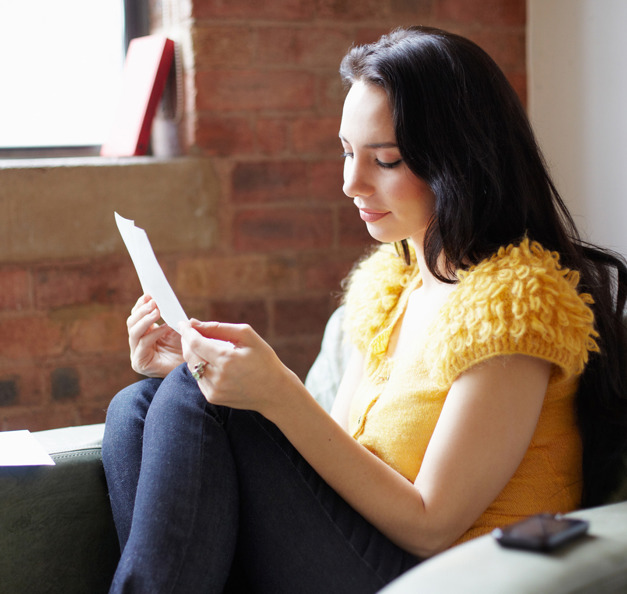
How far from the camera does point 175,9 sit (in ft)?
5.89

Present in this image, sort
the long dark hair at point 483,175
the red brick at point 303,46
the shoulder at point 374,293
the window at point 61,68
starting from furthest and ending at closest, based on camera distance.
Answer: the window at point 61,68, the red brick at point 303,46, the shoulder at point 374,293, the long dark hair at point 483,175

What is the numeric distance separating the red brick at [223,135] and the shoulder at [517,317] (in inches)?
36.0

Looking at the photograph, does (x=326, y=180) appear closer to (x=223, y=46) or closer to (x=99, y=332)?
(x=223, y=46)

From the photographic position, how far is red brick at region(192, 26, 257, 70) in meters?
1.74

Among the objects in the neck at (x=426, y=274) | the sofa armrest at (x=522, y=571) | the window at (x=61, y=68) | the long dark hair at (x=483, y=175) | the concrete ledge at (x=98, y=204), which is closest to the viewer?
the sofa armrest at (x=522, y=571)

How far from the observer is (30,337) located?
1739 mm

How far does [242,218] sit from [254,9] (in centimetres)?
46

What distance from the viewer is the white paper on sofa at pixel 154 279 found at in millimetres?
1064

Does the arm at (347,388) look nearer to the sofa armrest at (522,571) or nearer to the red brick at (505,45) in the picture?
the sofa armrest at (522,571)

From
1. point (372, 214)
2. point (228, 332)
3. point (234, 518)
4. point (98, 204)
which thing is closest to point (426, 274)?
point (372, 214)

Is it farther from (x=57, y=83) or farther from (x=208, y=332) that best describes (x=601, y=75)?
(x=57, y=83)

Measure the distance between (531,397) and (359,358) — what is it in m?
0.38

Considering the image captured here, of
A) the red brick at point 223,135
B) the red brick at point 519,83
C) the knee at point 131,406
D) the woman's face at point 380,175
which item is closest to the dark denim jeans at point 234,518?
the knee at point 131,406

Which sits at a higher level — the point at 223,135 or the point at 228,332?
the point at 223,135
